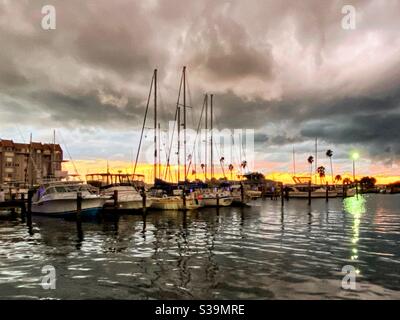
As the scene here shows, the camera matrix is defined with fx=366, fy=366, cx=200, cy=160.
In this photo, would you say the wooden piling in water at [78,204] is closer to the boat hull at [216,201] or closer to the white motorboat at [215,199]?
the white motorboat at [215,199]

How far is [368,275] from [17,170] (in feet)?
417

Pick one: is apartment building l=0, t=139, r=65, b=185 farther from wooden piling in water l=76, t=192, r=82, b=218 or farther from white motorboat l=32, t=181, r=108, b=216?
wooden piling in water l=76, t=192, r=82, b=218

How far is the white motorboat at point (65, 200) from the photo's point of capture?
1523 inches

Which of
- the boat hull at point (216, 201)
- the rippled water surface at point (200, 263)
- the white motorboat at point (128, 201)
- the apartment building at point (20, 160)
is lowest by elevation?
the rippled water surface at point (200, 263)

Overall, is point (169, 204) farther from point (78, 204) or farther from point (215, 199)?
point (78, 204)

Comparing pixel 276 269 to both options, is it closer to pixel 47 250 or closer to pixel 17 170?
pixel 47 250

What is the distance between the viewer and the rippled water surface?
40.6 ft

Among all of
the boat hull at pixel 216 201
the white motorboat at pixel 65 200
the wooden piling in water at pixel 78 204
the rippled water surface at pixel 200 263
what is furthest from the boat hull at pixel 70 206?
the boat hull at pixel 216 201

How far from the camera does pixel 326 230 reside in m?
29.8

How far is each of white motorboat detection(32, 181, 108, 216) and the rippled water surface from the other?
1019cm

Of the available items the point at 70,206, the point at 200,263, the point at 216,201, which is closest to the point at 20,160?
the point at 216,201

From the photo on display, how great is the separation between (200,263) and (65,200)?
2643 cm

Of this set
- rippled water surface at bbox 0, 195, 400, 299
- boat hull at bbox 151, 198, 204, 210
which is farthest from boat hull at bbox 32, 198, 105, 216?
boat hull at bbox 151, 198, 204, 210

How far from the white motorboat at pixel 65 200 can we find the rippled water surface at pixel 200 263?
401 inches
